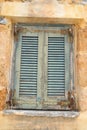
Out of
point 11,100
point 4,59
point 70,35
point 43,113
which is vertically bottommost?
point 43,113

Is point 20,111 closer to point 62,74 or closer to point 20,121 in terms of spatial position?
point 20,121

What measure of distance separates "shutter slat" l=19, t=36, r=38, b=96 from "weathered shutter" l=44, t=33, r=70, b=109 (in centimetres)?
14

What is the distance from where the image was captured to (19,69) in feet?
12.8

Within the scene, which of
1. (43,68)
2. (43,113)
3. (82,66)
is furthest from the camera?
(43,68)

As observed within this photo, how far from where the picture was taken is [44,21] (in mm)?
3938

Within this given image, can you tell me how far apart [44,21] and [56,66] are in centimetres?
61

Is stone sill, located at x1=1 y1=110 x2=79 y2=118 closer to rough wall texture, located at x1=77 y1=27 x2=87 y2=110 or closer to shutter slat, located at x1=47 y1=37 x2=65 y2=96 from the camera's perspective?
rough wall texture, located at x1=77 y1=27 x2=87 y2=110

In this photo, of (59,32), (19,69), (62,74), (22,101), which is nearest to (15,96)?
(22,101)

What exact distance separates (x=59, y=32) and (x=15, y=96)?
103cm

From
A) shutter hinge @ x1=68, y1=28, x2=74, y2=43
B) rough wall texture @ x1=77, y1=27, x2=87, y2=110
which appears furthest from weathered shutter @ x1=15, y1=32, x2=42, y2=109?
rough wall texture @ x1=77, y1=27, x2=87, y2=110

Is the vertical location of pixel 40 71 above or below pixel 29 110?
above

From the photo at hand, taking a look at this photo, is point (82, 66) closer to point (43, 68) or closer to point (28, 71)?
point (43, 68)

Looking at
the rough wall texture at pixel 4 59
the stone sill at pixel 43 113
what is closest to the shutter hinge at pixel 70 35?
the rough wall texture at pixel 4 59

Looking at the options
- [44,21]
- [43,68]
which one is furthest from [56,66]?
[44,21]
